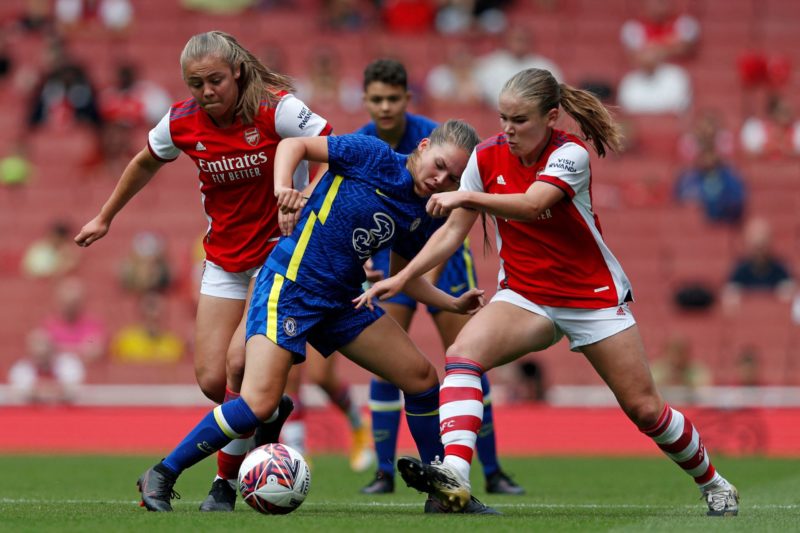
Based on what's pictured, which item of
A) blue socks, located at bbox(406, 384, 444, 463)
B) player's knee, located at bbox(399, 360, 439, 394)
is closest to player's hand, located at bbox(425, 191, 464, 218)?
player's knee, located at bbox(399, 360, 439, 394)

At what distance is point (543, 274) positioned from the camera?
20.9ft

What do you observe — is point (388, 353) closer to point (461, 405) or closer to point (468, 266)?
point (461, 405)

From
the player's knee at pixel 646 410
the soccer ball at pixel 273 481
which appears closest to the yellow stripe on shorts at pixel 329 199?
→ the soccer ball at pixel 273 481

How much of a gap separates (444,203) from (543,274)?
29.1 inches

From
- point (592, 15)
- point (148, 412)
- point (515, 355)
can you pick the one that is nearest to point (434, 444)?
point (515, 355)

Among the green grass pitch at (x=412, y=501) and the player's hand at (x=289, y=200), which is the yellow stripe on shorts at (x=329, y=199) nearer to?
the player's hand at (x=289, y=200)

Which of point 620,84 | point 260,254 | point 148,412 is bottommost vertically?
point 148,412

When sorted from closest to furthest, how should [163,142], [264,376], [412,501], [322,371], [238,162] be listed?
1. [264,376]
2. [238,162]
3. [163,142]
4. [412,501]
5. [322,371]

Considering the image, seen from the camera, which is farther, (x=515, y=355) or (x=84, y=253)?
(x=84, y=253)

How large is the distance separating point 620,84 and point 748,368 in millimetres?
6007

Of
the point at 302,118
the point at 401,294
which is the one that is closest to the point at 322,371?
the point at 401,294

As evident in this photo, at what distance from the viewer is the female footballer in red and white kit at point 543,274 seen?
615 cm

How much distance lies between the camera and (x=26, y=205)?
59.0 ft

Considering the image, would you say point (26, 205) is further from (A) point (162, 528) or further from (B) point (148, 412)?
(A) point (162, 528)
